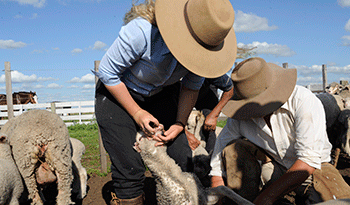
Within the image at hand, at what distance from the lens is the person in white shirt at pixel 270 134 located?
1991 mm

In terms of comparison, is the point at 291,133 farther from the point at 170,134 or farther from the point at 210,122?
the point at 210,122

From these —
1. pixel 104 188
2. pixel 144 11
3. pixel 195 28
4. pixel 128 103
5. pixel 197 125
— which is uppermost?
pixel 144 11

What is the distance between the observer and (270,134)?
233 centimetres

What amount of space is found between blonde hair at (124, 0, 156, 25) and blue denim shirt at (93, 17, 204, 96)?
53 mm

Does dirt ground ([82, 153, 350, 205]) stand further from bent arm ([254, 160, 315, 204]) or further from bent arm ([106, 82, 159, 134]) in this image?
bent arm ([254, 160, 315, 204])

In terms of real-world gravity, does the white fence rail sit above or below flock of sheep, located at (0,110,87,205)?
below

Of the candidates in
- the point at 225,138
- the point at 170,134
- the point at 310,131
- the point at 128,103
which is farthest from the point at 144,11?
the point at 310,131

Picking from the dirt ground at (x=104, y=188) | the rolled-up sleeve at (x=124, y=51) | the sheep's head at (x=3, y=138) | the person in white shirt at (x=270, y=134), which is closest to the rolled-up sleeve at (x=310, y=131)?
the person in white shirt at (x=270, y=134)

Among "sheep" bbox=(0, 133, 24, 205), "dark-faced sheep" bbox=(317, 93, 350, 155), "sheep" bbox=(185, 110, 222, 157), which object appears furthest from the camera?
"dark-faced sheep" bbox=(317, 93, 350, 155)

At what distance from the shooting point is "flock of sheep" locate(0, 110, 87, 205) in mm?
2721

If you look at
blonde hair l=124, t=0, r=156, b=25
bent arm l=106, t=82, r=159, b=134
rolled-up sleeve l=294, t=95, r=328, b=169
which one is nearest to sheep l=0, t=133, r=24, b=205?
bent arm l=106, t=82, r=159, b=134

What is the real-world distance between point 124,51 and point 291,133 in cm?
147

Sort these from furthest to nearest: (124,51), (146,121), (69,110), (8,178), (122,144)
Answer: (69,110) < (8,178) < (122,144) < (146,121) < (124,51)

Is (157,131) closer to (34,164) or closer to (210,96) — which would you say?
(34,164)
